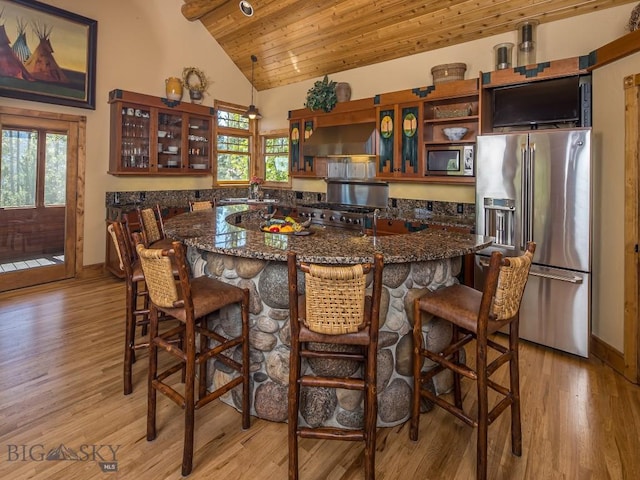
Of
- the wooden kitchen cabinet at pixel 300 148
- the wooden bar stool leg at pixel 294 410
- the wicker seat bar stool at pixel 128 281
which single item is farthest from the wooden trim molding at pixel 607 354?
the wooden kitchen cabinet at pixel 300 148

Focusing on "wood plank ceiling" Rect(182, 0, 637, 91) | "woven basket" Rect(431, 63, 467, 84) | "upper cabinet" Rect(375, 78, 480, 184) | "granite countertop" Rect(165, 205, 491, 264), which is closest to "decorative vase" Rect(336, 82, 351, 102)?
"wood plank ceiling" Rect(182, 0, 637, 91)

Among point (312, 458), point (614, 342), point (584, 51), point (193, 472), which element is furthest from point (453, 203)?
point (193, 472)

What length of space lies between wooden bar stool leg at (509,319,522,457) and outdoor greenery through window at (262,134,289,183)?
5547 millimetres

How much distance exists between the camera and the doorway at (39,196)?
4.57m

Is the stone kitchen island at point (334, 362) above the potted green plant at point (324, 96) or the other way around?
the other way around

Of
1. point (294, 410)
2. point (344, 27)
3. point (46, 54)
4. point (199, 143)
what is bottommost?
point (294, 410)

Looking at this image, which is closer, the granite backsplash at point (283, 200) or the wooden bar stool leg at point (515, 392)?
the wooden bar stool leg at point (515, 392)

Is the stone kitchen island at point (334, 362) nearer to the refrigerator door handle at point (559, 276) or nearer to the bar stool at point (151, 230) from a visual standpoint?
the bar stool at point (151, 230)

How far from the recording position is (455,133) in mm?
4402

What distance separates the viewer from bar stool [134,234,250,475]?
1820mm

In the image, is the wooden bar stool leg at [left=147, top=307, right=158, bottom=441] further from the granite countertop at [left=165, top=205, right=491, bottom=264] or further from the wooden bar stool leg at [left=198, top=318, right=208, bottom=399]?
the granite countertop at [left=165, top=205, right=491, bottom=264]

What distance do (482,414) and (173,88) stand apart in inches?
228

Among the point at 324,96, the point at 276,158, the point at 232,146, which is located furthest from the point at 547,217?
the point at 232,146

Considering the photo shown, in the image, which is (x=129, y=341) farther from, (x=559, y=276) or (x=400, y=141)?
(x=400, y=141)
